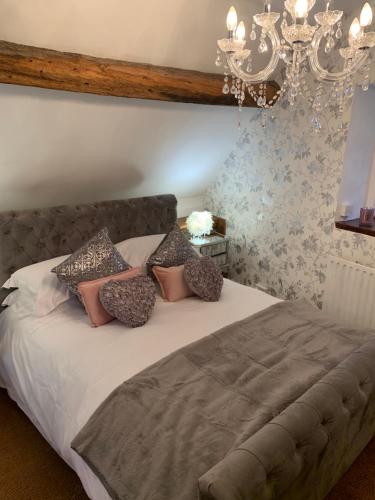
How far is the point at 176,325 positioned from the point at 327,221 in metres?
1.57

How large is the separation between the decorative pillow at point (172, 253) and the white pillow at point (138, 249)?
8 cm

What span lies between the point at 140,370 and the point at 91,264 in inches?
33.5

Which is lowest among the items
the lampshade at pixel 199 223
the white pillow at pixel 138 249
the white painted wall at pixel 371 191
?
the white pillow at pixel 138 249

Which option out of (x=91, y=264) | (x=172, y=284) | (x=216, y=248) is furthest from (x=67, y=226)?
(x=216, y=248)

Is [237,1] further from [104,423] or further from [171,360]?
[104,423]

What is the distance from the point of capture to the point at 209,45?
7.98 ft

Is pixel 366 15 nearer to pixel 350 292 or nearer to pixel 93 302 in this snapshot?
pixel 93 302

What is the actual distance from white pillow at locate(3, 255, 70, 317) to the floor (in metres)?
0.73

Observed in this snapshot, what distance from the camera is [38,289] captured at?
93.7 inches

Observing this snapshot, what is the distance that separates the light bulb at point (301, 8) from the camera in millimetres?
1404

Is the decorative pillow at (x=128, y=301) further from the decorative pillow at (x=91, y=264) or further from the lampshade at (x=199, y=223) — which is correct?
the lampshade at (x=199, y=223)

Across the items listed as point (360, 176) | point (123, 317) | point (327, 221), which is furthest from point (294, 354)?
point (360, 176)

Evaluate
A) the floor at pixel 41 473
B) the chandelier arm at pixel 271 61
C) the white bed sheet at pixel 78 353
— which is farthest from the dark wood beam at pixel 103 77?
the floor at pixel 41 473

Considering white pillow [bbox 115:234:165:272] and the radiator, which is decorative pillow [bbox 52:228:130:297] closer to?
white pillow [bbox 115:234:165:272]
